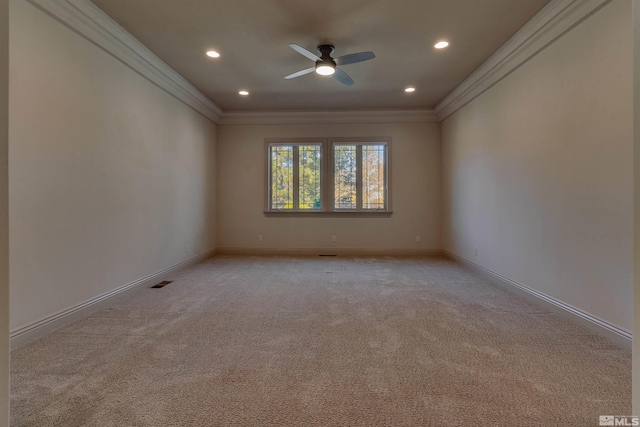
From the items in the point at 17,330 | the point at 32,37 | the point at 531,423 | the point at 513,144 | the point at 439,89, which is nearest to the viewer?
the point at 531,423

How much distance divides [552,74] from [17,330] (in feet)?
16.4

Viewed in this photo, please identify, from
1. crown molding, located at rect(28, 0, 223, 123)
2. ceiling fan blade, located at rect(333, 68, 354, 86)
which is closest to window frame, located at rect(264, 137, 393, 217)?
crown molding, located at rect(28, 0, 223, 123)

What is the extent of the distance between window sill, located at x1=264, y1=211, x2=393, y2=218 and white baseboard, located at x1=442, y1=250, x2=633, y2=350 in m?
2.33

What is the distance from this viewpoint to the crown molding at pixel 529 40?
2443mm

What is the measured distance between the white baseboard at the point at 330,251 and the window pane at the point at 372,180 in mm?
933

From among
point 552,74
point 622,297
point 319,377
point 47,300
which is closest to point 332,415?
point 319,377

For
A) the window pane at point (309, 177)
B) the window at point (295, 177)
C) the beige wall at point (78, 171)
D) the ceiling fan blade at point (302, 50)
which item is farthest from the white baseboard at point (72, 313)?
the ceiling fan blade at point (302, 50)

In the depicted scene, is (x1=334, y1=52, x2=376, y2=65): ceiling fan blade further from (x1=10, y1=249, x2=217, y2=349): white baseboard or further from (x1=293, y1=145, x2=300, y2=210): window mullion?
(x1=10, y1=249, x2=217, y2=349): white baseboard

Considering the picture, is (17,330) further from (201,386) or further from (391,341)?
(391,341)

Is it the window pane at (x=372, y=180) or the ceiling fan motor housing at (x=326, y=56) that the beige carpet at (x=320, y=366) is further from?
the window pane at (x=372, y=180)

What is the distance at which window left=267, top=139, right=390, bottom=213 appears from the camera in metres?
6.04

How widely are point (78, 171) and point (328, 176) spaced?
418cm

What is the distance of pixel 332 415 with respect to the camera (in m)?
1.41

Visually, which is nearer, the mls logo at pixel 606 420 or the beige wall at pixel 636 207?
the beige wall at pixel 636 207
